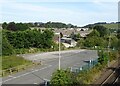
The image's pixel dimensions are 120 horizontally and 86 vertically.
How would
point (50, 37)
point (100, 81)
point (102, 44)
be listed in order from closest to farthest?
1. point (100, 81)
2. point (50, 37)
3. point (102, 44)

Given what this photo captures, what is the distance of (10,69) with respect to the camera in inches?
1110

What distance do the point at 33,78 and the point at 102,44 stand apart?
50469mm

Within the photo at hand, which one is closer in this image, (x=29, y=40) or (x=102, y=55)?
(x=102, y=55)

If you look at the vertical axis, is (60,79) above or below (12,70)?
above

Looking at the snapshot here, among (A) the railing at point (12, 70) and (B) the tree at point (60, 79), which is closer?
(B) the tree at point (60, 79)

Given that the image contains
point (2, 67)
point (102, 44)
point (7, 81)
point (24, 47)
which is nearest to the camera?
point (7, 81)

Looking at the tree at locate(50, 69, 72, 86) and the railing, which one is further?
the railing

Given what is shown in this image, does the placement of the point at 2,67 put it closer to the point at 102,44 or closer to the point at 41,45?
the point at 41,45

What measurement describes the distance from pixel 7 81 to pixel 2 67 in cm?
582

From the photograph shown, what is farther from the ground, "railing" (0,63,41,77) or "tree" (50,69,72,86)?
"tree" (50,69,72,86)

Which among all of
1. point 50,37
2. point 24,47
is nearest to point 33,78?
point 24,47

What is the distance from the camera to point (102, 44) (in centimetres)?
7500

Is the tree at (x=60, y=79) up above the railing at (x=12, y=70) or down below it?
above

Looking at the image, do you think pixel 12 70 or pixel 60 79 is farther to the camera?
pixel 12 70
